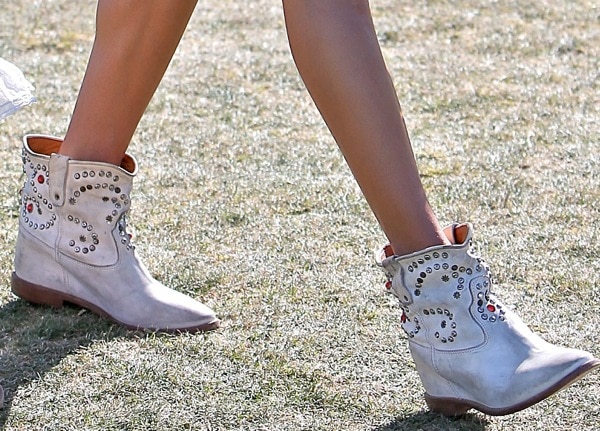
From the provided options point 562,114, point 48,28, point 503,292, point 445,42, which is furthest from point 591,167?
point 48,28

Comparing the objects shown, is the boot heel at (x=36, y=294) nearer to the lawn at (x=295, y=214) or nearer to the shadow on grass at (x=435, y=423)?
the lawn at (x=295, y=214)

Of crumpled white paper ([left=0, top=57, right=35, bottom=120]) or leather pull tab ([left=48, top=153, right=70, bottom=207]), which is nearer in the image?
crumpled white paper ([left=0, top=57, right=35, bottom=120])

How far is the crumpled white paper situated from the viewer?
5.47 ft

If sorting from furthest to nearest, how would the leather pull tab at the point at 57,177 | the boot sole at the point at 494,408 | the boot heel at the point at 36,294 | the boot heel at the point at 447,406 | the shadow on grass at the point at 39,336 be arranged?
the boot heel at the point at 36,294 → the leather pull tab at the point at 57,177 → the shadow on grass at the point at 39,336 → the boot heel at the point at 447,406 → the boot sole at the point at 494,408

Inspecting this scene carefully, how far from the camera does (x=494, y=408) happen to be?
163 cm

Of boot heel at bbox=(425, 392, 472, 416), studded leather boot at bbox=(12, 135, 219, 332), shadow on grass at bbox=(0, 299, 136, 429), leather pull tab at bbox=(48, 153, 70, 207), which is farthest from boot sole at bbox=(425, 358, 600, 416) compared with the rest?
leather pull tab at bbox=(48, 153, 70, 207)

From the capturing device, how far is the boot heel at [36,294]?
2059 mm

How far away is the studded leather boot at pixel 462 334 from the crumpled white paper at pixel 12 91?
604mm

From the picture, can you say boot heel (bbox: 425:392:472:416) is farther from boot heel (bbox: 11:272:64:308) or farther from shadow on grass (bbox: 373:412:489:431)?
boot heel (bbox: 11:272:64:308)

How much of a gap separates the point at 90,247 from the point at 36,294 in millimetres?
160

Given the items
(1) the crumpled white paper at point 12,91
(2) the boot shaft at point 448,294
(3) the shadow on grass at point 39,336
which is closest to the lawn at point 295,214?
(3) the shadow on grass at point 39,336

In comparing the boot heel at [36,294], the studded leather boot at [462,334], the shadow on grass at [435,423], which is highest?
the studded leather boot at [462,334]

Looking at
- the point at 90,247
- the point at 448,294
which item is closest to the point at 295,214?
the point at 90,247

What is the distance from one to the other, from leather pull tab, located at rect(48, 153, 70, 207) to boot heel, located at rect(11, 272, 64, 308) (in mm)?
182
